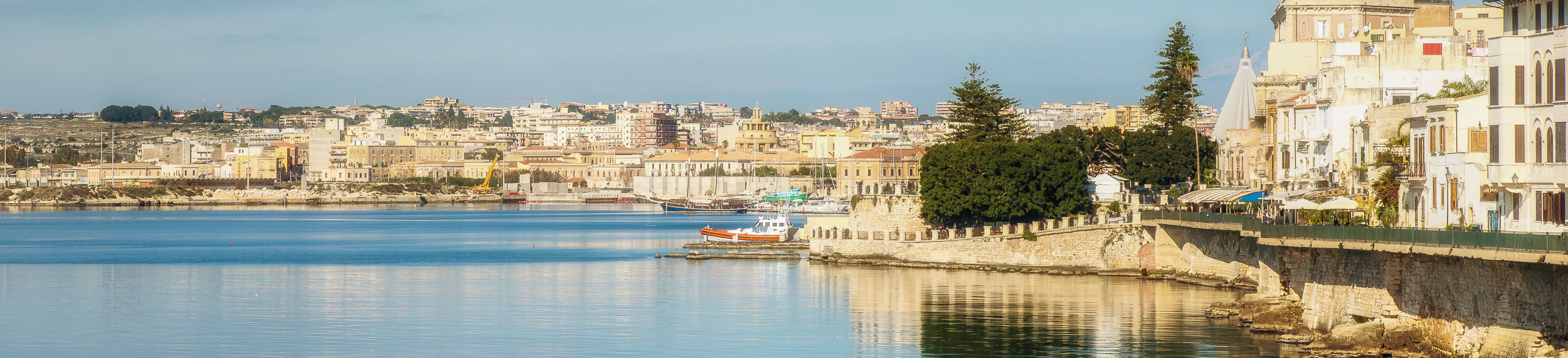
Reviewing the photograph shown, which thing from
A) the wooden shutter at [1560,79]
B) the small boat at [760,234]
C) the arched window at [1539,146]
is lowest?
the small boat at [760,234]

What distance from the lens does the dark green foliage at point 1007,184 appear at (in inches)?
1897

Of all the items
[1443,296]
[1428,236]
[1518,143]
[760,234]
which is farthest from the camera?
[760,234]

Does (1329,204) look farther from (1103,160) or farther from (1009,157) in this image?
(1103,160)

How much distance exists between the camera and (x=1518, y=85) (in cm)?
2122

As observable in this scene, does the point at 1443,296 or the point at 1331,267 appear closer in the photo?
the point at 1443,296

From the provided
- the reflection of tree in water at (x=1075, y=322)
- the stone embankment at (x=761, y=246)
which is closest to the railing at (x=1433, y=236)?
the reflection of tree in water at (x=1075, y=322)

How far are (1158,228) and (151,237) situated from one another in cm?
5815

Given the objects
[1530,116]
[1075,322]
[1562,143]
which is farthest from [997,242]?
[1562,143]

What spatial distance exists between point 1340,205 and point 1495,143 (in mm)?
6039

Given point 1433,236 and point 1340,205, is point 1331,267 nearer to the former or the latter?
point 1340,205

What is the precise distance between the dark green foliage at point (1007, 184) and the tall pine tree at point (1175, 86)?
Result: 10162mm

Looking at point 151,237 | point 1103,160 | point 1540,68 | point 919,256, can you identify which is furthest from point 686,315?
point 151,237

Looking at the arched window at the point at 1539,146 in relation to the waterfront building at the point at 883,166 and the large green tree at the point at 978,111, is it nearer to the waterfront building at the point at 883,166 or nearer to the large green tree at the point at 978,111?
the large green tree at the point at 978,111

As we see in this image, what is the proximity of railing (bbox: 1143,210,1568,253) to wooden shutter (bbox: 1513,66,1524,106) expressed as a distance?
1.71m
